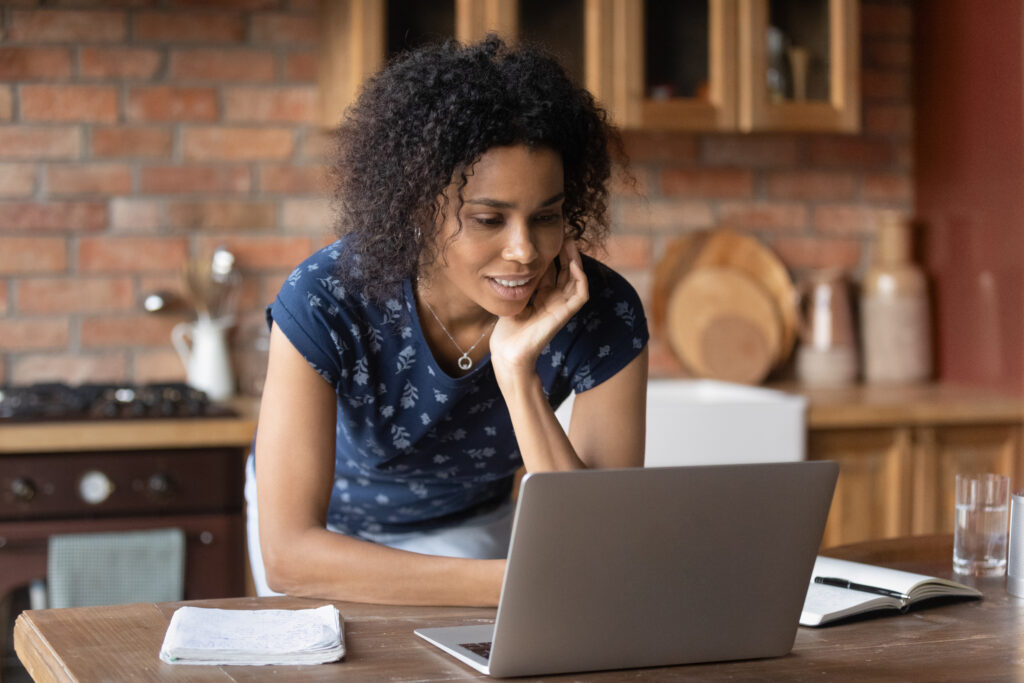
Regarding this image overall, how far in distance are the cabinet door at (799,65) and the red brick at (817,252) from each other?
406 millimetres

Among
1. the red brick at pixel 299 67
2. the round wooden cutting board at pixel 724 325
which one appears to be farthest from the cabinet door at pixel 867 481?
the red brick at pixel 299 67

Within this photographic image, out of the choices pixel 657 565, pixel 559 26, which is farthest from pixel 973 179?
pixel 657 565

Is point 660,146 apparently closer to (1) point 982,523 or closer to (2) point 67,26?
(2) point 67,26

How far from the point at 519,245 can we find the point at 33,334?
1907 millimetres

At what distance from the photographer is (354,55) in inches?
112

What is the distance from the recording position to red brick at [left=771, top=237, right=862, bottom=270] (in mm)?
3479

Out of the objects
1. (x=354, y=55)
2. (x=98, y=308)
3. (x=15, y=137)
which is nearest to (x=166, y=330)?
(x=98, y=308)

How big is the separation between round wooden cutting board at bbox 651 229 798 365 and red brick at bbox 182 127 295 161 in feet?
3.44

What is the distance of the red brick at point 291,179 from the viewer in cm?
312

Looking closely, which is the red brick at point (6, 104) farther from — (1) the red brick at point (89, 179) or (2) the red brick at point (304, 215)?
(2) the red brick at point (304, 215)

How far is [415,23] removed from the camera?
9.51 ft

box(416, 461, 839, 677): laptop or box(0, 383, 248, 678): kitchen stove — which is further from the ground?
box(416, 461, 839, 677): laptop

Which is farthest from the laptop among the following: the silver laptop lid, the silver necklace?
the silver necklace

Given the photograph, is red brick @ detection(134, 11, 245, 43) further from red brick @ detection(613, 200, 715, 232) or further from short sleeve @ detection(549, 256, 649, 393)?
short sleeve @ detection(549, 256, 649, 393)
